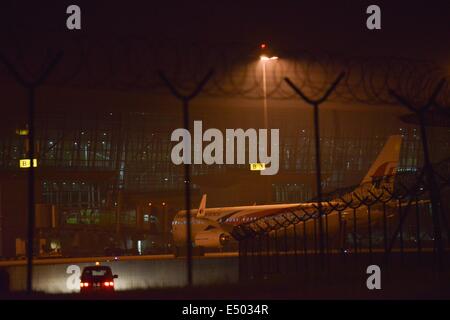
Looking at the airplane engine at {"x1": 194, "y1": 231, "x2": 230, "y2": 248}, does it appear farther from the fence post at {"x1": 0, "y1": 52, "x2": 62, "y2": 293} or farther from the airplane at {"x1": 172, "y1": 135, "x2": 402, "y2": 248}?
the fence post at {"x1": 0, "y1": 52, "x2": 62, "y2": 293}

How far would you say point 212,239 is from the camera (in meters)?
58.1

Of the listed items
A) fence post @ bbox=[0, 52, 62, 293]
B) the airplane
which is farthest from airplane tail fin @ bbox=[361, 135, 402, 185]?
fence post @ bbox=[0, 52, 62, 293]

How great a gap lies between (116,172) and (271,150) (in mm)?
15843

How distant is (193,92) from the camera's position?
18406 mm

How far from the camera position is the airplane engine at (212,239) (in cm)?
5750

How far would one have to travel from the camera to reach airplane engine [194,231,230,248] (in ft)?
189

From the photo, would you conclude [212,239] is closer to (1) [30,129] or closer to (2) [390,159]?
(2) [390,159]

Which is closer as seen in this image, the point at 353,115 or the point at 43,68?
the point at 43,68

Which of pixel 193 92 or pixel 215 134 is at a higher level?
pixel 215 134

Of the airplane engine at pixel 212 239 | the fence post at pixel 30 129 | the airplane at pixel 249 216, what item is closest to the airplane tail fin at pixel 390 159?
the airplane at pixel 249 216

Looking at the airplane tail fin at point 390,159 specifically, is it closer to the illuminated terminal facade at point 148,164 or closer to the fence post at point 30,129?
the illuminated terminal facade at point 148,164

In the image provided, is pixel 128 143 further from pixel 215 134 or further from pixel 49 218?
pixel 49 218
